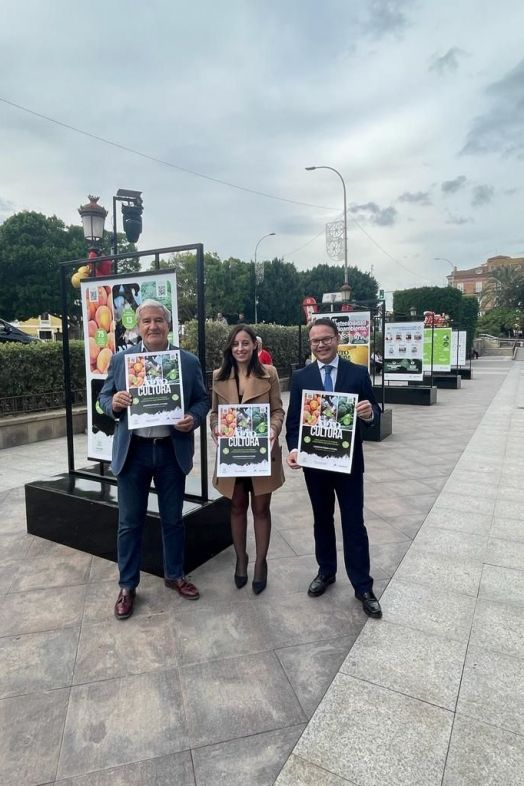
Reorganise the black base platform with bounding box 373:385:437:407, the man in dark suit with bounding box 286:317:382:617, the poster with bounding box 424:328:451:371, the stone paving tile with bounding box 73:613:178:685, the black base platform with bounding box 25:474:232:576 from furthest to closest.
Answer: the poster with bounding box 424:328:451:371 → the black base platform with bounding box 373:385:437:407 → the black base platform with bounding box 25:474:232:576 → the man in dark suit with bounding box 286:317:382:617 → the stone paving tile with bounding box 73:613:178:685

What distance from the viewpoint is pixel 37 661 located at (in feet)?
7.75

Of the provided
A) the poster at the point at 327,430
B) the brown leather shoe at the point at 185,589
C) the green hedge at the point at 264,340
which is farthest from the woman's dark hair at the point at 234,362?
the green hedge at the point at 264,340

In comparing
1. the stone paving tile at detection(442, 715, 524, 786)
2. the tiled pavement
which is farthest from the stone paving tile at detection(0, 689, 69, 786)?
the stone paving tile at detection(442, 715, 524, 786)

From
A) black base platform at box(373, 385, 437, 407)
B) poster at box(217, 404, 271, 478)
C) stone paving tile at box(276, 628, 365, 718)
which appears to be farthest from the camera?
black base platform at box(373, 385, 437, 407)

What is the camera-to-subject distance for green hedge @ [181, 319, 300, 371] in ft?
41.2

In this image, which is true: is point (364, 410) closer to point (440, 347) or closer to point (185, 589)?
point (185, 589)

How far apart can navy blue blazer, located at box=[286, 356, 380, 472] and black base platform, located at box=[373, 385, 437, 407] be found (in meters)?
9.29

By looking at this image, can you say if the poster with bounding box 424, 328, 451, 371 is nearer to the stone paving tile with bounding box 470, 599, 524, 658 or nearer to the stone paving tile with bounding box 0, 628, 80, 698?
the stone paving tile with bounding box 470, 599, 524, 658

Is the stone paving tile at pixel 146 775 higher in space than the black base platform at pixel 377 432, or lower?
lower

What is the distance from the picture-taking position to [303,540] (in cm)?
384

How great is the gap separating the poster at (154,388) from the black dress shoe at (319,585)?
4.47 feet

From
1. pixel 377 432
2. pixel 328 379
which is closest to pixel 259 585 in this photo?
pixel 328 379

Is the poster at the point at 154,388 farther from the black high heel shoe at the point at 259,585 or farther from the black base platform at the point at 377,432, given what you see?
the black base platform at the point at 377,432

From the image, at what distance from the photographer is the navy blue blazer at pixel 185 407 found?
2744mm
